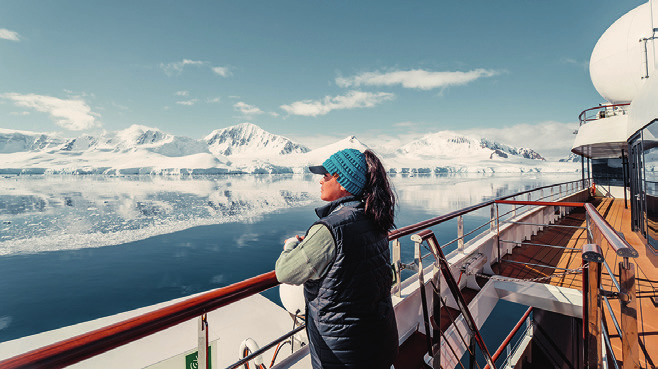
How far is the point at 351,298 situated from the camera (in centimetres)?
94

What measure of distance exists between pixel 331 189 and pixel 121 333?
745 millimetres

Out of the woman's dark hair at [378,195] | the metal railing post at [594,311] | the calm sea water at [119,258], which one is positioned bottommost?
the calm sea water at [119,258]

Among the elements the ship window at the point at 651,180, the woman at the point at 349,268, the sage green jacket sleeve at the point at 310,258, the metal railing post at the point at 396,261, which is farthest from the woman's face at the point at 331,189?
the ship window at the point at 651,180

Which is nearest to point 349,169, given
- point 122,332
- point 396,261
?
point 122,332

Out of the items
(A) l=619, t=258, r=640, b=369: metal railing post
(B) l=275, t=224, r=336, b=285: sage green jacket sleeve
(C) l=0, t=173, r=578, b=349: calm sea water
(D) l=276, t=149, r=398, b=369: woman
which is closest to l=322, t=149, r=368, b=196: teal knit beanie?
(D) l=276, t=149, r=398, b=369: woman

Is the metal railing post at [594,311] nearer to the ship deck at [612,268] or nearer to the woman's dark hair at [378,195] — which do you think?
the ship deck at [612,268]

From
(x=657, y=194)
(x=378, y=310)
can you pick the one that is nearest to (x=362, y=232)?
(x=378, y=310)

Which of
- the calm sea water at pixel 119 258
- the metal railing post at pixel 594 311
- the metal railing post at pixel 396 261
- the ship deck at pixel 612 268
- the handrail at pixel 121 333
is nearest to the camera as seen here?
the handrail at pixel 121 333

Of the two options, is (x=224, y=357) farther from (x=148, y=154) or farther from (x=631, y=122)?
(x=148, y=154)

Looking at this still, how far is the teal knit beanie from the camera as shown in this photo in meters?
1.05

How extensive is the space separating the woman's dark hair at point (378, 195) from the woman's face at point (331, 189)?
0.28ft

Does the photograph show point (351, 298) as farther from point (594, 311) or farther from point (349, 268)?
point (594, 311)

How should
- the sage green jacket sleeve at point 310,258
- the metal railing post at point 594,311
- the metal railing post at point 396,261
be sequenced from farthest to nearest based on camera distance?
the metal railing post at point 396,261, the metal railing post at point 594,311, the sage green jacket sleeve at point 310,258

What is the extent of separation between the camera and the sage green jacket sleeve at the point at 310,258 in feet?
2.89
